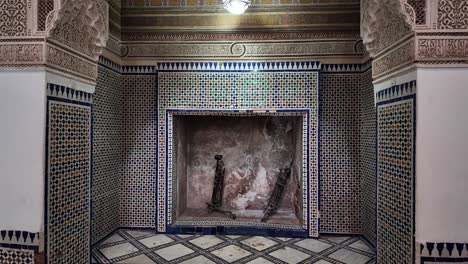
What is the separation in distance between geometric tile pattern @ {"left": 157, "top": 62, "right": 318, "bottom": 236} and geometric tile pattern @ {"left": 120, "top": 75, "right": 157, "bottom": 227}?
0.40ft

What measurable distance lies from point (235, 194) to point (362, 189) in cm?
165

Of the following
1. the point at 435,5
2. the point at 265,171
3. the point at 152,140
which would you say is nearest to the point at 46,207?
the point at 152,140

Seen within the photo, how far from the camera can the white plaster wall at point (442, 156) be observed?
1808 millimetres

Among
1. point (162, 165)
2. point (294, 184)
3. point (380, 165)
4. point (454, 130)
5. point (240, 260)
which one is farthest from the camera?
point (294, 184)

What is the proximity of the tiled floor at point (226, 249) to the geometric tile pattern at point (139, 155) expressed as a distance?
0.75 feet

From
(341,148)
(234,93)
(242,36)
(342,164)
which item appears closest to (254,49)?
(242,36)

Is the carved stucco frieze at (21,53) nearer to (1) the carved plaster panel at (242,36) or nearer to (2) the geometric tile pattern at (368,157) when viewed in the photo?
(1) the carved plaster panel at (242,36)

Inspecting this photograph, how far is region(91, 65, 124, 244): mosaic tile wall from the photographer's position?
3.29 metres

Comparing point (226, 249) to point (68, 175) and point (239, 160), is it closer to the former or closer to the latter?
point (239, 160)

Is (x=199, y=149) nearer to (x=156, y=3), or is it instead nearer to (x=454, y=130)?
(x=156, y=3)

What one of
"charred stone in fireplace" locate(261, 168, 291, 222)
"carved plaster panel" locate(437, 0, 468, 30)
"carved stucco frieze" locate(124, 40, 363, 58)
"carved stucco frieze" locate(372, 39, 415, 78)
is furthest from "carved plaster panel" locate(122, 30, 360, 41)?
"carved plaster panel" locate(437, 0, 468, 30)

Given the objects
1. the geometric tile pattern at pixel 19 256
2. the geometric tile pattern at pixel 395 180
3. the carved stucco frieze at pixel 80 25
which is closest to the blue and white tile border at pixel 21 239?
the geometric tile pattern at pixel 19 256

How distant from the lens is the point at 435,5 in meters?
1.83

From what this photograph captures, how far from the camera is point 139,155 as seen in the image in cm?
382
